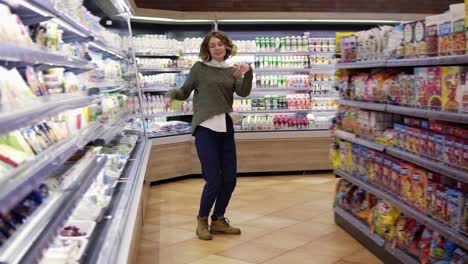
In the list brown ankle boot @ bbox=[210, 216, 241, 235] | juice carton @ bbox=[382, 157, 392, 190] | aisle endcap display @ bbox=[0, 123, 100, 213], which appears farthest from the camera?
brown ankle boot @ bbox=[210, 216, 241, 235]

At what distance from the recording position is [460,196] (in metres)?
3.11

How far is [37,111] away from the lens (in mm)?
1846

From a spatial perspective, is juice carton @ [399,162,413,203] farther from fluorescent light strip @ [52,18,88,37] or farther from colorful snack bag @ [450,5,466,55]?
fluorescent light strip @ [52,18,88,37]

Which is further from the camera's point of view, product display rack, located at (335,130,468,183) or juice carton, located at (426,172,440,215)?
juice carton, located at (426,172,440,215)

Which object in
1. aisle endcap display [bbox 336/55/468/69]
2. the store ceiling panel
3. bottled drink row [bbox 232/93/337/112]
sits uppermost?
the store ceiling panel

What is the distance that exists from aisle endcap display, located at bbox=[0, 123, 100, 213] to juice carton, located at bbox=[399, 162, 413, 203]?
2204 millimetres

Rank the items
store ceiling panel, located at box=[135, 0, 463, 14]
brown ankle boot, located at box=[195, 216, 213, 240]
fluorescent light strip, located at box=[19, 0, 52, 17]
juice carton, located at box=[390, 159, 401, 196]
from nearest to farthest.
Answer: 1. fluorescent light strip, located at box=[19, 0, 52, 17]
2. juice carton, located at box=[390, 159, 401, 196]
3. brown ankle boot, located at box=[195, 216, 213, 240]
4. store ceiling panel, located at box=[135, 0, 463, 14]

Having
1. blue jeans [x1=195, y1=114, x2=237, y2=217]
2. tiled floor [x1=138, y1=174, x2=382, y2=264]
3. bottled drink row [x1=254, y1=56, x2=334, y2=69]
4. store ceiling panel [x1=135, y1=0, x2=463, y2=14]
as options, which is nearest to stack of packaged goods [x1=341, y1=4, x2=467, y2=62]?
blue jeans [x1=195, y1=114, x2=237, y2=217]

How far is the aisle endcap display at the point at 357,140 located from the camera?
4.17 metres

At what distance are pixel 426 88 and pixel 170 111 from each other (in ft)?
15.2

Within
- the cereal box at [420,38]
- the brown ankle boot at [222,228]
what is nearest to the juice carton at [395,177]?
the cereal box at [420,38]

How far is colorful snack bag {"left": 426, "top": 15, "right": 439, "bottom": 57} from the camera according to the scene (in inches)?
135

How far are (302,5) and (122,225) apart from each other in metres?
7.08

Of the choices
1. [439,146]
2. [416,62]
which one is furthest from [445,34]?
[439,146]
